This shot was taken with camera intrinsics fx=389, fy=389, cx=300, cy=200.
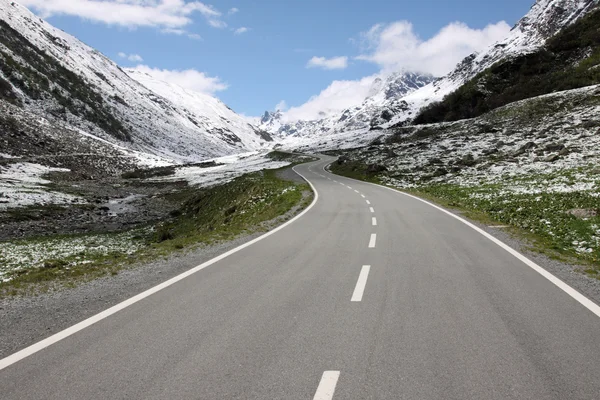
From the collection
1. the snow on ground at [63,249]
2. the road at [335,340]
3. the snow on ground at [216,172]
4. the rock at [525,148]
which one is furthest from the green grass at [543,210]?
the snow on ground at [216,172]

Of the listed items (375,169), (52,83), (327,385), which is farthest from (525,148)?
(52,83)

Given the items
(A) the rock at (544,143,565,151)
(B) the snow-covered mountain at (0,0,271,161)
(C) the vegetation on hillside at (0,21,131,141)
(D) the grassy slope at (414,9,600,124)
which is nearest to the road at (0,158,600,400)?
(A) the rock at (544,143,565,151)

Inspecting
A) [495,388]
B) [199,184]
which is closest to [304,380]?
[495,388]

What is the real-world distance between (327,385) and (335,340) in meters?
1.08

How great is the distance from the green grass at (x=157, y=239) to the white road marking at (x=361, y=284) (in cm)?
541

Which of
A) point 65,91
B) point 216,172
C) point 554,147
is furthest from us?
point 65,91

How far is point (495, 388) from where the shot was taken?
399 cm

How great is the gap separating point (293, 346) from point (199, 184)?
51639 mm

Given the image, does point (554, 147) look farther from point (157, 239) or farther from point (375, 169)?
point (157, 239)

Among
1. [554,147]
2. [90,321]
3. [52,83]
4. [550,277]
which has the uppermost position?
[52,83]

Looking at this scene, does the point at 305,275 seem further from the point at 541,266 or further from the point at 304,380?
the point at 541,266

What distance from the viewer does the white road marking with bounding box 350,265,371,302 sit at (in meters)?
6.81

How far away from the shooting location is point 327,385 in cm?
403

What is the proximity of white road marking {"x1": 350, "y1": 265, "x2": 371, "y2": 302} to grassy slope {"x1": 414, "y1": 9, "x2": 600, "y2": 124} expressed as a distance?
77.6m
